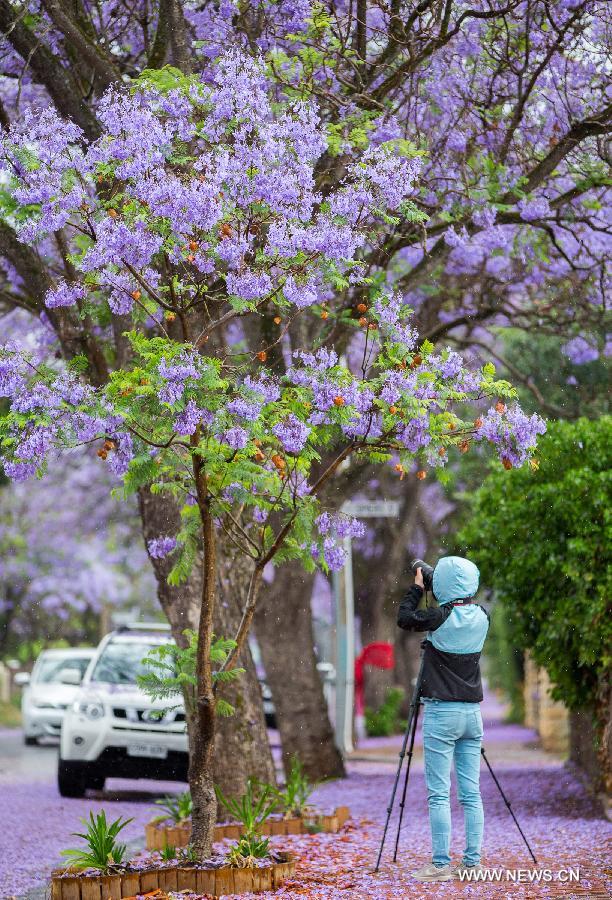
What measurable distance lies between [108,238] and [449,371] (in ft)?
6.36

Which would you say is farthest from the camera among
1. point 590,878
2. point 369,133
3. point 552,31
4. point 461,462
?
point 461,462

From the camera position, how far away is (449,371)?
715cm

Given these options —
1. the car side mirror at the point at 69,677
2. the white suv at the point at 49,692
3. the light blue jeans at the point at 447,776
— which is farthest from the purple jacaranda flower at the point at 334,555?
the white suv at the point at 49,692

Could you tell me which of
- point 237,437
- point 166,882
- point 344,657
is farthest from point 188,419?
point 344,657

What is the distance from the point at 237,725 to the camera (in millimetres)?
10148

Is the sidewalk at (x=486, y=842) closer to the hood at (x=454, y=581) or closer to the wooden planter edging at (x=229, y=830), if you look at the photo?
the wooden planter edging at (x=229, y=830)

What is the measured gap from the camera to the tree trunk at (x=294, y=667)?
14977mm

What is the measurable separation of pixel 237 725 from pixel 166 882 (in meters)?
3.08

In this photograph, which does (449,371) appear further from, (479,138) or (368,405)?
(479,138)

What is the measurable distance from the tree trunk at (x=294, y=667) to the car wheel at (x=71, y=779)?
2.29m

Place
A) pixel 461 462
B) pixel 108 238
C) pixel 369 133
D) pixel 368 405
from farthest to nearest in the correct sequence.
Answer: pixel 461 462
pixel 369 133
pixel 368 405
pixel 108 238

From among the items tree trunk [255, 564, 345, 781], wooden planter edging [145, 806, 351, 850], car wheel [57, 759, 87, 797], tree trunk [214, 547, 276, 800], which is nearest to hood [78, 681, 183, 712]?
car wheel [57, 759, 87, 797]

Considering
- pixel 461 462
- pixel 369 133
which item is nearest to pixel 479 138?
pixel 369 133

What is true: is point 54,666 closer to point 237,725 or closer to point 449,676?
point 237,725
